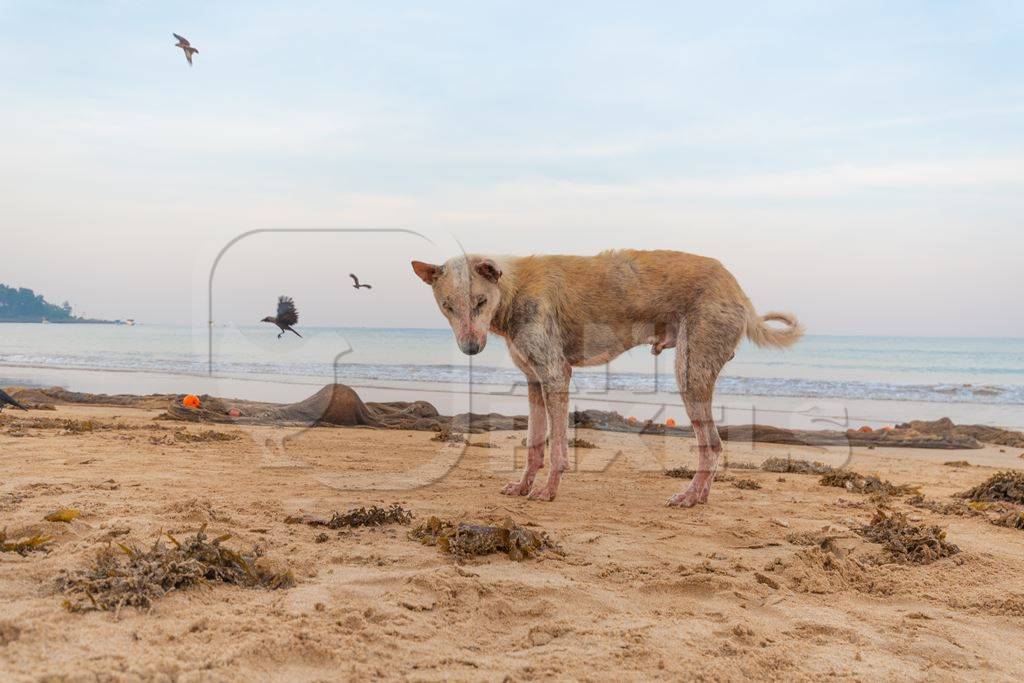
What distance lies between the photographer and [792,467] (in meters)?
9.08

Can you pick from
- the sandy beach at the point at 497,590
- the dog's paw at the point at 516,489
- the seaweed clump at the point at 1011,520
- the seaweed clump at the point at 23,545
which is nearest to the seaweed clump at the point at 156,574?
the sandy beach at the point at 497,590

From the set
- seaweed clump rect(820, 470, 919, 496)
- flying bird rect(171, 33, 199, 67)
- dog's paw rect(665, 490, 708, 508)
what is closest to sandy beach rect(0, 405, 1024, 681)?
dog's paw rect(665, 490, 708, 508)

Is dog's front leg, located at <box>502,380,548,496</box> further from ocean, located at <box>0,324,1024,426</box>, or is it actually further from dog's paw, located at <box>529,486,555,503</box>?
ocean, located at <box>0,324,1024,426</box>

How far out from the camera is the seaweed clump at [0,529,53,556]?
161 inches

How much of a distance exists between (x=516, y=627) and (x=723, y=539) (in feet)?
8.02

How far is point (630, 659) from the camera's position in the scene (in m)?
3.25

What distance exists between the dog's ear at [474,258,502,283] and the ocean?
21.0 ft

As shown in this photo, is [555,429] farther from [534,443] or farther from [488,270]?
[488,270]

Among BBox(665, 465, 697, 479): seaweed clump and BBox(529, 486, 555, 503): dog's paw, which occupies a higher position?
BBox(529, 486, 555, 503): dog's paw

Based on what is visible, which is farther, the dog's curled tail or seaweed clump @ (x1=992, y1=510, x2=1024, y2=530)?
the dog's curled tail

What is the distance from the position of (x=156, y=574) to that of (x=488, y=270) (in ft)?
A: 12.3

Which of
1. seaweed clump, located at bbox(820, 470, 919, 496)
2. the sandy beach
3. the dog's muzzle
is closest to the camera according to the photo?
the sandy beach

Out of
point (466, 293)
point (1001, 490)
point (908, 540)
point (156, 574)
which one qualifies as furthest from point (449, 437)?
point (156, 574)

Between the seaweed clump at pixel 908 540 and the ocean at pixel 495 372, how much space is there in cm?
801
